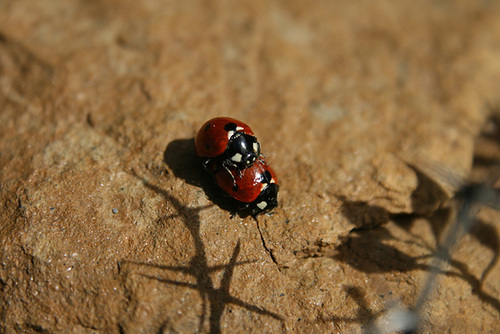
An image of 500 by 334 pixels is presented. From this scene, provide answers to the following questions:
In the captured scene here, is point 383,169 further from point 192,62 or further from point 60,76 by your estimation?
point 60,76

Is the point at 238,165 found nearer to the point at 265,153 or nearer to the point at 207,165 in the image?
the point at 207,165

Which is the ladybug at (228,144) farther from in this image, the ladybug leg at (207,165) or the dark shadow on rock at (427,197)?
the dark shadow on rock at (427,197)

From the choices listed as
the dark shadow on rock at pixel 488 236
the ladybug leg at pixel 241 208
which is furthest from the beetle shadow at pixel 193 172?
the dark shadow on rock at pixel 488 236

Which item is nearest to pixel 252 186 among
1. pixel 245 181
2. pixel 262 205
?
pixel 245 181

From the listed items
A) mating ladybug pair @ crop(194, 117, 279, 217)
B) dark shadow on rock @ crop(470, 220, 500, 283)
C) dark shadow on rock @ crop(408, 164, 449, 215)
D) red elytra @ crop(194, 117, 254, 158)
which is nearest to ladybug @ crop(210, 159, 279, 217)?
mating ladybug pair @ crop(194, 117, 279, 217)

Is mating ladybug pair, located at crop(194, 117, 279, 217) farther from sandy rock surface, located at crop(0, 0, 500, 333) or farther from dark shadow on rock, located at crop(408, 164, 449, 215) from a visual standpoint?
dark shadow on rock, located at crop(408, 164, 449, 215)

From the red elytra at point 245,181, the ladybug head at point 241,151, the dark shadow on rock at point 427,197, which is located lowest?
the dark shadow on rock at point 427,197
